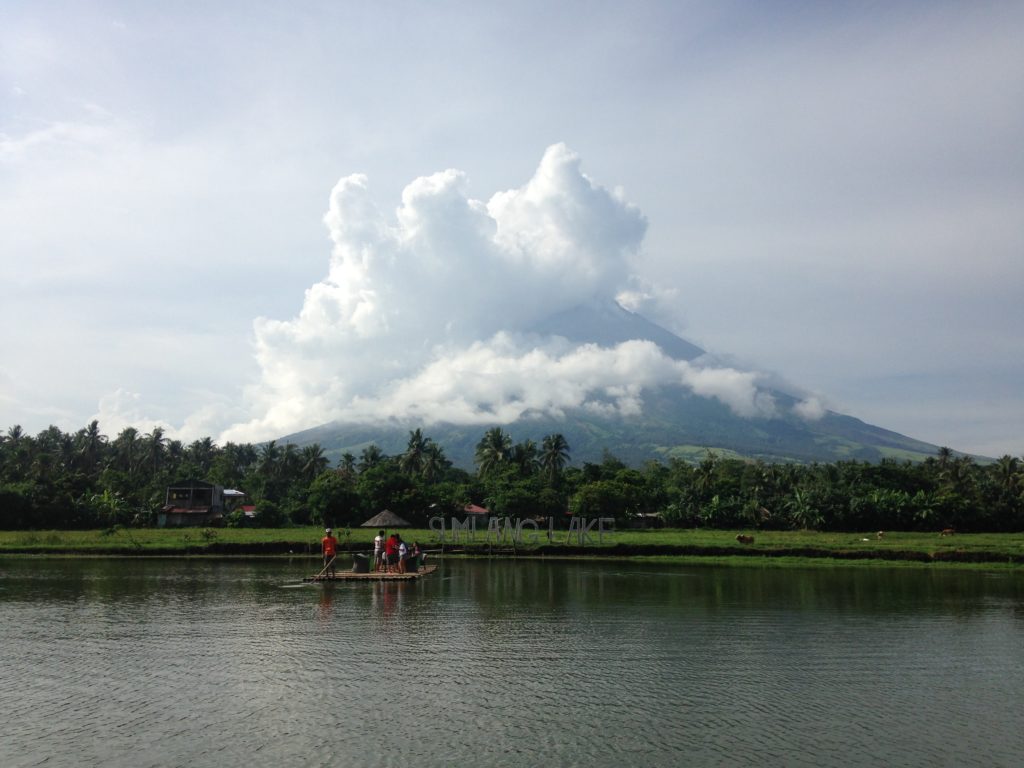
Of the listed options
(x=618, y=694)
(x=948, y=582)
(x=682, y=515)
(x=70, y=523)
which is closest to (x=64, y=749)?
(x=618, y=694)

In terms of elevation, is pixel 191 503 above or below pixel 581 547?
above

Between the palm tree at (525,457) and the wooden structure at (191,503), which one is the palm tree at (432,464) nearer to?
the palm tree at (525,457)

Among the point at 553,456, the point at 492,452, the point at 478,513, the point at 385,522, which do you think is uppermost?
the point at 492,452

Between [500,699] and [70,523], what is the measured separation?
193ft

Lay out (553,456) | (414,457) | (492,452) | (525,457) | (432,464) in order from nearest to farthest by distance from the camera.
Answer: (525,457), (553,456), (492,452), (414,457), (432,464)

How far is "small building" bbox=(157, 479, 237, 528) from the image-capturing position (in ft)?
242

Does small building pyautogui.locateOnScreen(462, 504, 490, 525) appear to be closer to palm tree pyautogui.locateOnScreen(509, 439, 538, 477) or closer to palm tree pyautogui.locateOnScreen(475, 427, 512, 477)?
palm tree pyautogui.locateOnScreen(509, 439, 538, 477)

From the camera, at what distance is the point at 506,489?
7188 centimetres

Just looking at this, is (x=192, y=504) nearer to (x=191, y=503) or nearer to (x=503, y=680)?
(x=191, y=503)

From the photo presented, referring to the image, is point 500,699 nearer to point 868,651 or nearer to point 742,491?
point 868,651

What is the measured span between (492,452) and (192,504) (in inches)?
1287

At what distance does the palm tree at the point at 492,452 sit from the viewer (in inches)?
3529

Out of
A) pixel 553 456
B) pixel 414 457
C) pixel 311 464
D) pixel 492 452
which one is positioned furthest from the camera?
pixel 311 464

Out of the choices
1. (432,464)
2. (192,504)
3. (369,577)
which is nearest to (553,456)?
(432,464)
